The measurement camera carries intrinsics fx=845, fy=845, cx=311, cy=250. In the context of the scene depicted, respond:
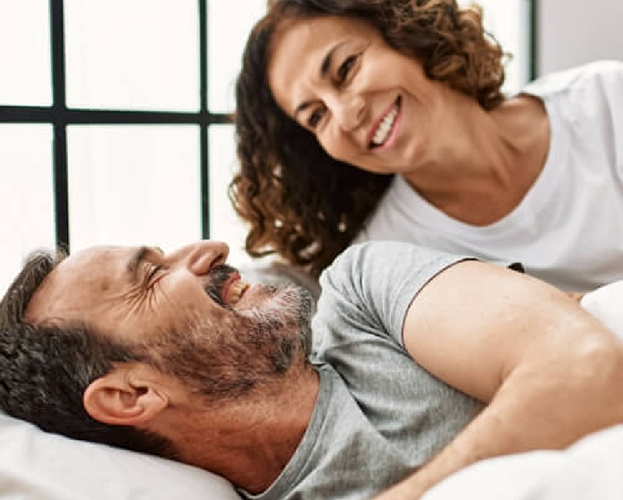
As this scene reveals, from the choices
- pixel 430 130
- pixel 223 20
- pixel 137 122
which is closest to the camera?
pixel 430 130

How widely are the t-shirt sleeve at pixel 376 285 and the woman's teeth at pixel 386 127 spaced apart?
0.55 m

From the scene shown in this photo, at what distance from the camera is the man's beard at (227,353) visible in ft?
3.83

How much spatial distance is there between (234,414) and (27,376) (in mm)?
294

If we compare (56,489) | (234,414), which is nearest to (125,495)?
(56,489)

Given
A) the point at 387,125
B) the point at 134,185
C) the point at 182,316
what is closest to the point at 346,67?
the point at 387,125

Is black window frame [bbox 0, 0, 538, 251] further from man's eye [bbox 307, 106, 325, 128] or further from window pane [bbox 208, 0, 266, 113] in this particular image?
man's eye [bbox 307, 106, 325, 128]

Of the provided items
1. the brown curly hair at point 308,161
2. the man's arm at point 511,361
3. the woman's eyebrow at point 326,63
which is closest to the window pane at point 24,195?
the brown curly hair at point 308,161

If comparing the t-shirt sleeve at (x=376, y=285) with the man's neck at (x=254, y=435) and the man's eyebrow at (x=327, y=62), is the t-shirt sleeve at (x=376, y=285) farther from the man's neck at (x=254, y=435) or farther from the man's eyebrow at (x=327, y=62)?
the man's eyebrow at (x=327, y=62)

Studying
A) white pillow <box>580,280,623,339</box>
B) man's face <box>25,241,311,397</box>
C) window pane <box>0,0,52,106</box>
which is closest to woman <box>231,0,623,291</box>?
window pane <box>0,0,52,106</box>

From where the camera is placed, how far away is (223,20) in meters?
2.22

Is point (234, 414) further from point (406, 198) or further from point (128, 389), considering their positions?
point (406, 198)

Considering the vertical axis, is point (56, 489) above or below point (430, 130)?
below

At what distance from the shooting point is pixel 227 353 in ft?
3.84

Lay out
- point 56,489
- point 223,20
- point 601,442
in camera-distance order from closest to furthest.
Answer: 1. point 601,442
2. point 56,489
3. point 223,20
